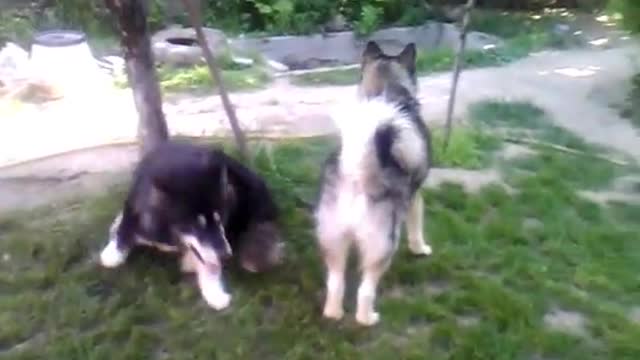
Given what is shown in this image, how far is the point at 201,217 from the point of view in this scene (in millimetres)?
3014

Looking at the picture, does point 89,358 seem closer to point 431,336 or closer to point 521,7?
point 431,336

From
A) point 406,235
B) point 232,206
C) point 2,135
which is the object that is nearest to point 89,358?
point 232,206

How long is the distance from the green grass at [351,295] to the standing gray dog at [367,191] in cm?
17

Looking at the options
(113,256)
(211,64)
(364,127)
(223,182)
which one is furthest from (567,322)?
(211,64)

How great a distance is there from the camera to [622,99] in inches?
244

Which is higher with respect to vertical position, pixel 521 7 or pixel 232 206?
pixel 232 206

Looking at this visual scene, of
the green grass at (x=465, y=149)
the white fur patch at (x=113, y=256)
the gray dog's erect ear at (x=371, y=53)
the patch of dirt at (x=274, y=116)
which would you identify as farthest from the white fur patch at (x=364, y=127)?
the green grass at (x=465, y=149)

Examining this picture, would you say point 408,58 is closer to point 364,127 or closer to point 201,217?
point 364,127

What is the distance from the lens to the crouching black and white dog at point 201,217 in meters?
3.04

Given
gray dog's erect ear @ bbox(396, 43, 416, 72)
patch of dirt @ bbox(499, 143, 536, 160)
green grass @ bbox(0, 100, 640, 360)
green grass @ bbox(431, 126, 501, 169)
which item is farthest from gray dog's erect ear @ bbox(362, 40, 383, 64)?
patch of dirt @ bbox(499, 143, 536, 160)

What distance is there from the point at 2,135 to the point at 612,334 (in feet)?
11.0

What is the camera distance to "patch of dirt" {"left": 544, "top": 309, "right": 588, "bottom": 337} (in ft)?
9.95

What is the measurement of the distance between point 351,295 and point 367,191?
1.71ft

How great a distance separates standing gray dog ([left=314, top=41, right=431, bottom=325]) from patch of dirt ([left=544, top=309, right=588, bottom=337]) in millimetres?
574
